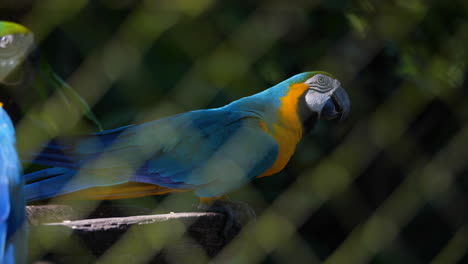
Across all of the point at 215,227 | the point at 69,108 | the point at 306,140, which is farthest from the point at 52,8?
the point at 306,140

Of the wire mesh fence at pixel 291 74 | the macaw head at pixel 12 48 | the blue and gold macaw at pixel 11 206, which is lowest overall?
the wire mesh fence at pixel 291 74

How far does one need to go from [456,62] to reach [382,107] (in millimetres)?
278

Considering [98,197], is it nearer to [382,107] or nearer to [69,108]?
[69,108]

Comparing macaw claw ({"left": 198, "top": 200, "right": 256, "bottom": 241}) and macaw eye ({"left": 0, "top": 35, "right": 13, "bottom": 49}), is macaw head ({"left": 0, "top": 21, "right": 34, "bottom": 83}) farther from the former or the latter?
macaw claw ({"left": 198, "top": 200, "right": 256, "bottom": 241})

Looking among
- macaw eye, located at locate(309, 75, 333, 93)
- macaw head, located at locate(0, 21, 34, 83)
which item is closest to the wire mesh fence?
macaw head, located at locate(0, 21, 34, 83)

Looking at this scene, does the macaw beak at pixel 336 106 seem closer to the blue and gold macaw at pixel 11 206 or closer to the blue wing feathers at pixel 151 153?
the blue wing feathers at pixel 151 153

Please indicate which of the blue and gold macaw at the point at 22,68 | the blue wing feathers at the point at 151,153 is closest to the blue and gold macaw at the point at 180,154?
the blue wing feathers at the point at 151,153

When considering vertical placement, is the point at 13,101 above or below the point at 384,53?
above

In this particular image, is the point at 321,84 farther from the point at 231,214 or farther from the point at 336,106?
the point at 231,214

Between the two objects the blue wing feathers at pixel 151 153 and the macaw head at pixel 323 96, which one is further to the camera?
the macaw head at pixel 323 96

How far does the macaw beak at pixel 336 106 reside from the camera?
1.33 meters

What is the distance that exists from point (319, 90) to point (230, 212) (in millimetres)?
382

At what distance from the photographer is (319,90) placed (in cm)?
132

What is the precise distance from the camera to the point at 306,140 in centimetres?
195
